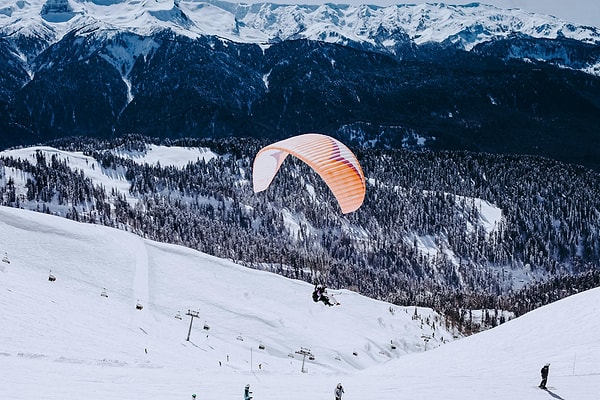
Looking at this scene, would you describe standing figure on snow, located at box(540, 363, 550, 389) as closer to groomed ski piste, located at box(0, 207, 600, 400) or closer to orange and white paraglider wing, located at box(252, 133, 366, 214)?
groomed ski piste, located at box(0, 207, 600, 400)

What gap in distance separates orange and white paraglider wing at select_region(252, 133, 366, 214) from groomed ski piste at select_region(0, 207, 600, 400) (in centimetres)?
1005

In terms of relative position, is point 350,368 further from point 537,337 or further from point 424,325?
point 424,325

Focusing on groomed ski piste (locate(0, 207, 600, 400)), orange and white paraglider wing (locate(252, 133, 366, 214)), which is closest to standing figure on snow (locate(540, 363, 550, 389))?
groomed ski piste (locate(0, 207, 600, 400))

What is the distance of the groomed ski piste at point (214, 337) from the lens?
25.9m

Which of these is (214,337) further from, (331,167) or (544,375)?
(544,375)

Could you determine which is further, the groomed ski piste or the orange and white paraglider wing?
the orange and white paraglider wing

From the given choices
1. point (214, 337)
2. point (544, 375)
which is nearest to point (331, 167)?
point (544, 375)

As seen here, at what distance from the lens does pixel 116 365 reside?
29953 millimetres

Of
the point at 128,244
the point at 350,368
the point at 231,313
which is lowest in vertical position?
the point at 350,368

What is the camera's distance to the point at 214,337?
5491cm

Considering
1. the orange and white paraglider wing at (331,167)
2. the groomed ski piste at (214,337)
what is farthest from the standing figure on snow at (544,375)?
the orange and white paraglider wing at (331,167)

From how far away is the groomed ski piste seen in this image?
85.0 feet

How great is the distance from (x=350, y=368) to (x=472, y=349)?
24452 millimetres

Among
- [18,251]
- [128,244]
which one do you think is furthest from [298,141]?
[128,244]
